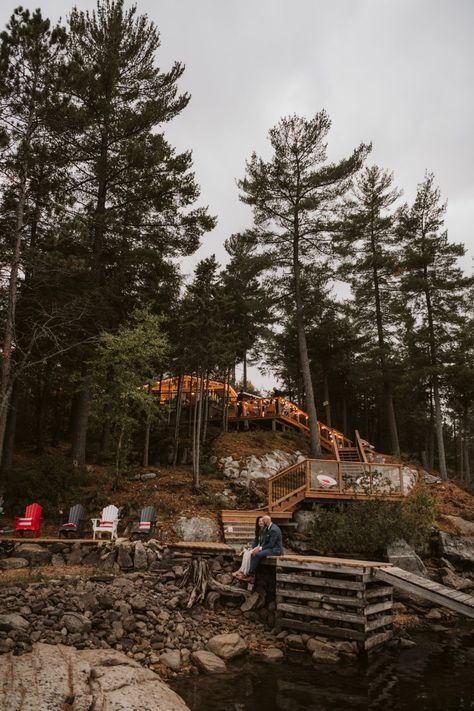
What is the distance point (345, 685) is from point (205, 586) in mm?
3437

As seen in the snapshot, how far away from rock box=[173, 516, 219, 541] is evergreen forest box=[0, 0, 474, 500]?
8.38ft

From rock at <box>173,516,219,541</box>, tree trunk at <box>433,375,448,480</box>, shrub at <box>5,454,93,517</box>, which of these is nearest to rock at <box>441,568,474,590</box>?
rock at <box>173,516,219,541</box>

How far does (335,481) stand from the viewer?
43.9 ft

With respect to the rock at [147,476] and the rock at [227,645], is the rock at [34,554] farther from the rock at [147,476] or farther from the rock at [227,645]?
the rock at [147,476]

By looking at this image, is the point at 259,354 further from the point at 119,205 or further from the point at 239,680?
the point at 239,680

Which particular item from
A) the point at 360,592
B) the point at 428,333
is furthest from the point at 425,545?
the point at 428,333

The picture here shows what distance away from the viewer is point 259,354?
2797 cm

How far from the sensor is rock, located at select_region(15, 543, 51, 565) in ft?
33.6

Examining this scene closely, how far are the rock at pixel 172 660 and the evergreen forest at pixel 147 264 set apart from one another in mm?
6657

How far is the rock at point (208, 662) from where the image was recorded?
22.4 feet

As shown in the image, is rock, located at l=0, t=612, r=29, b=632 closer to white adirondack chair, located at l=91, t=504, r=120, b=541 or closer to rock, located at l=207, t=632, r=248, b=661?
rock, located at l=207, t=632, r=248, b=661

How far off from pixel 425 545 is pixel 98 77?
18772 mm

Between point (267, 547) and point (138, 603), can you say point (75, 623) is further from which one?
point (267, 547)

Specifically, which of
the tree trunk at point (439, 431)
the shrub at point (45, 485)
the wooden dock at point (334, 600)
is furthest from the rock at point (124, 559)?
the tree trunk at point (439, 431)
